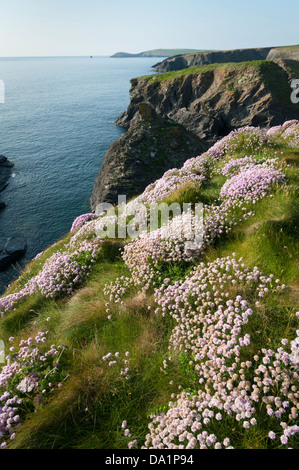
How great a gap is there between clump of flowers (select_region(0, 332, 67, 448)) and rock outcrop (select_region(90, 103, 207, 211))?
25851mm

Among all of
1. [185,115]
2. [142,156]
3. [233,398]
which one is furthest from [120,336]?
[185,115]

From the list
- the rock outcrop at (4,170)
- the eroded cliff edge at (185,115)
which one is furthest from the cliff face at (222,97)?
the rock outcrop at (4,170)

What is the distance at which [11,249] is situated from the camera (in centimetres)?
2805

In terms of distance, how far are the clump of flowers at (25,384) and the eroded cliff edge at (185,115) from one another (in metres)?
26.5

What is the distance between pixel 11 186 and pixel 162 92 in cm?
5793

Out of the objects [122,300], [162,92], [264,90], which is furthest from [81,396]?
[162,92]

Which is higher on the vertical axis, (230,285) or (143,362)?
(230,285)

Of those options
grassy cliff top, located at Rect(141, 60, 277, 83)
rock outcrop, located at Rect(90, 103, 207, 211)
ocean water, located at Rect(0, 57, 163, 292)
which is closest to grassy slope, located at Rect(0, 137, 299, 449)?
ocean water, located at Rect(0, 57, 163, 292)

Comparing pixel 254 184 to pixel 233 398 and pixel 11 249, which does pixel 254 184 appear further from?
pixel 11 249

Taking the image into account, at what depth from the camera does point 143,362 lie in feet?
14.6

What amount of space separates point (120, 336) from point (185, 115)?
67821 mm

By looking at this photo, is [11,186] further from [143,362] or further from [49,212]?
[143,362]

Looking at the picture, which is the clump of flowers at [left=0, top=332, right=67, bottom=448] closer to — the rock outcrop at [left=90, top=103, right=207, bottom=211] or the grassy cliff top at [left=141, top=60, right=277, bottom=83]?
the rock outcrop at [left=90, top=103, right=207, bottom=211]

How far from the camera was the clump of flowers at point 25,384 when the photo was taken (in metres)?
3.89
